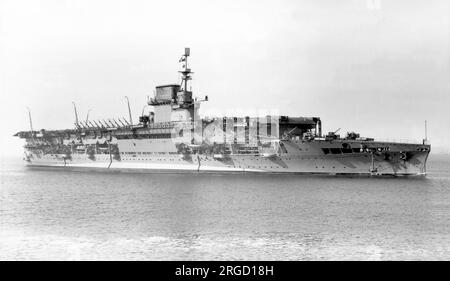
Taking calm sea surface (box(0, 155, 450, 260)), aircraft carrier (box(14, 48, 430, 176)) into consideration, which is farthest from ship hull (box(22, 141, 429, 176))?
calm sea surface (box(0, 155, 450, 260))

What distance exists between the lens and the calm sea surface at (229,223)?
14.2 meters

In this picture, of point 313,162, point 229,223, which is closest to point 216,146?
point 313,162

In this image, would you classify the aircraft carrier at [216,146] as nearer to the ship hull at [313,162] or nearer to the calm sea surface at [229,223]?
the ship hull at [313,162]

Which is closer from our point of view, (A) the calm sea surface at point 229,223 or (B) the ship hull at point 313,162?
(A) the calm sea surface at point 229,223

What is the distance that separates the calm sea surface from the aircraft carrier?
7.85 m

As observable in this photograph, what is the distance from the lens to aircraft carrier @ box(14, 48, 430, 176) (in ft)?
128

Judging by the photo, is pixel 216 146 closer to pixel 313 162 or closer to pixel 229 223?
pixel 313 162

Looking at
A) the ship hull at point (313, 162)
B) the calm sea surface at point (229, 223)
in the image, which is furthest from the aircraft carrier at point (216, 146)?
the calm sea surface at point (229, 223)

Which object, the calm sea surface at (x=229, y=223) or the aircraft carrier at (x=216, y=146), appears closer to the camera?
the calm sea surface at (x=229, y=223)

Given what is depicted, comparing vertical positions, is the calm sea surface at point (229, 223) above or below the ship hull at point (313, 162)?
below

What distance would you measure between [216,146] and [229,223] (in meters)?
27.0

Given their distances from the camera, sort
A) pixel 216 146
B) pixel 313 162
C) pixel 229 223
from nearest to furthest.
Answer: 1. pixel 229 223
2. pixel 313 162
3. pixel 216 146

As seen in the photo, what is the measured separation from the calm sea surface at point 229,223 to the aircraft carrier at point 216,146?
7848mm

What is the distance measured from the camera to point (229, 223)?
1852 cm
